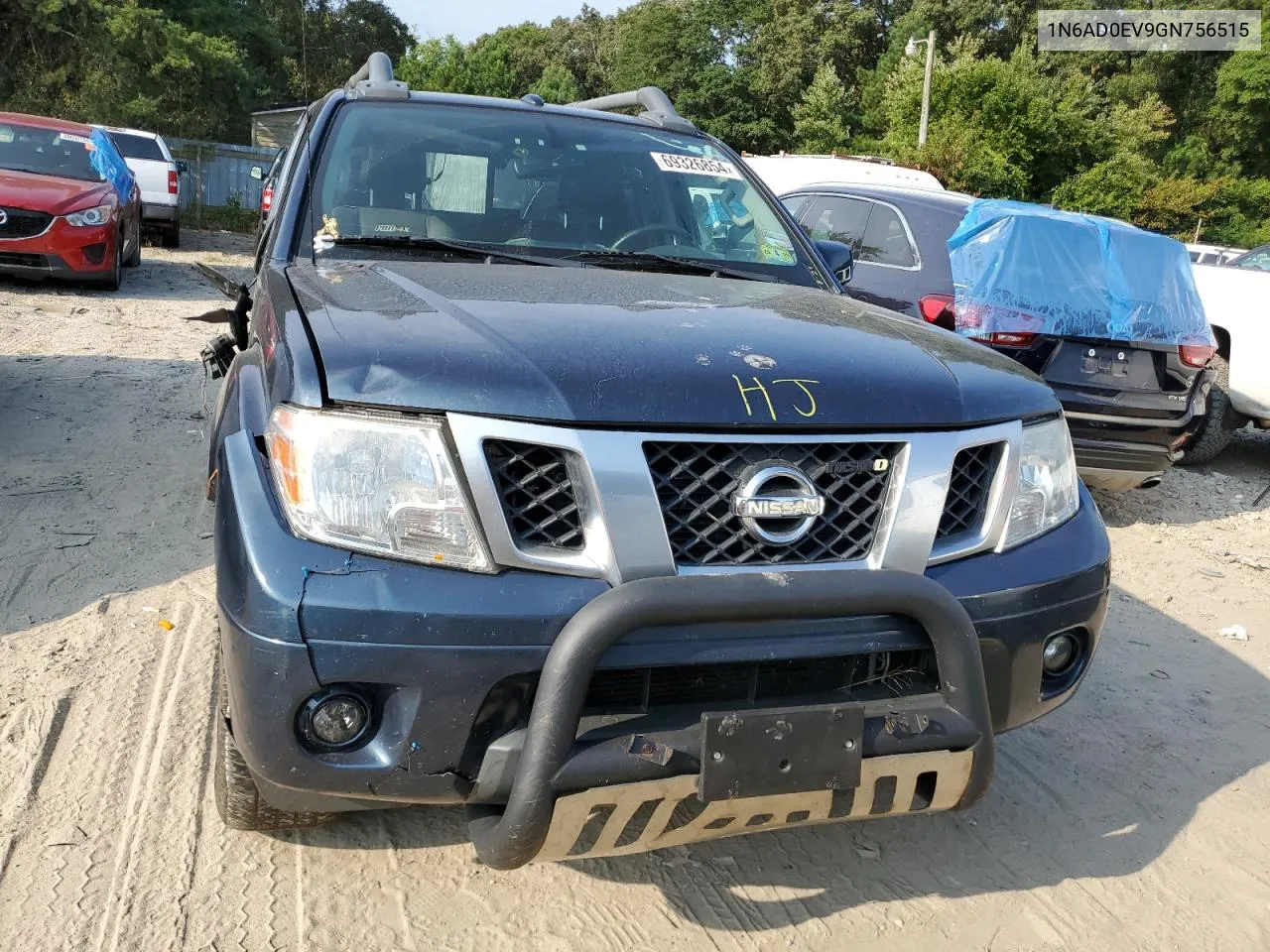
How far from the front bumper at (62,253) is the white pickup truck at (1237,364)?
31.0 ft

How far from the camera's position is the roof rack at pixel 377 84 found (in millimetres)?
3480

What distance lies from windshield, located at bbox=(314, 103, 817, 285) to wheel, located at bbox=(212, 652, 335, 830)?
1331mm

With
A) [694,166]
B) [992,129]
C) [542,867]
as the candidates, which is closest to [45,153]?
[694,166]

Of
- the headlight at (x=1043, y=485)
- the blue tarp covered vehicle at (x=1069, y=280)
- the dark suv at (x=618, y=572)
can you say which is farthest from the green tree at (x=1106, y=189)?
the dark suv at (x=618, y=572)

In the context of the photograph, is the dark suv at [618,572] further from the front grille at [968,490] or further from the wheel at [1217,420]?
the wheel at [1217,420]

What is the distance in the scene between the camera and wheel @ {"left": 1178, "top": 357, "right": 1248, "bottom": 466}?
7.56 m

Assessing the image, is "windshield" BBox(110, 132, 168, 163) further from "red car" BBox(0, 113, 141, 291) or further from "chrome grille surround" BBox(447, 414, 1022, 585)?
"chrome grille surround" BBox(447, 414, 1022, 585)

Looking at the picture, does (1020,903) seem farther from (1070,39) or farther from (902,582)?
(1070,39)

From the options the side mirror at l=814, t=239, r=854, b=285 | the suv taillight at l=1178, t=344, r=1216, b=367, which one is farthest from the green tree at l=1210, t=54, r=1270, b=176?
the side mirror at l=814, t=239, r=854, b=285

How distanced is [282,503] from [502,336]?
525mm

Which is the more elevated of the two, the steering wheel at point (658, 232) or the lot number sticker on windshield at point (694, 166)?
the lot number sticker on windshield at point (694, 166)

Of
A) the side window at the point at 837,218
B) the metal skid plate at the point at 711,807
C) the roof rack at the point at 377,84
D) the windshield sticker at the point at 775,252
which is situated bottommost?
the metal skid plate at the point at 711,807

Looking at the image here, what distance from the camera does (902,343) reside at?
2.53 metres

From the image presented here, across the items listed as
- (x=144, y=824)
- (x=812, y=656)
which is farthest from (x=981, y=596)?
(x=144, y=824)
